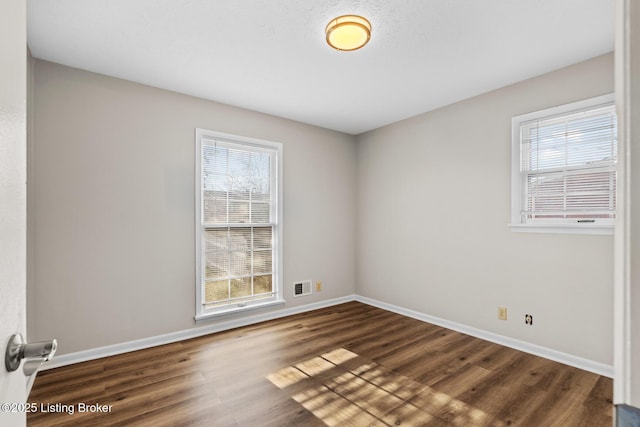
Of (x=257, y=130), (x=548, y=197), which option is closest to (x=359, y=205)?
(x=257, y=130)

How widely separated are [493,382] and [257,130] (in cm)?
338

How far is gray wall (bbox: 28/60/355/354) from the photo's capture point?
2.57 meters

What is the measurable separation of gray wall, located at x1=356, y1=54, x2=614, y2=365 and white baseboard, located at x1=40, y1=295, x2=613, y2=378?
2.4 inches

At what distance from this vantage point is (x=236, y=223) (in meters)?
3.65

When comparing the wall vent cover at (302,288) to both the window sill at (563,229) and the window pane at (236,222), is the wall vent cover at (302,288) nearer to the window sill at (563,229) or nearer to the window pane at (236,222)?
the window pane at (236,222)

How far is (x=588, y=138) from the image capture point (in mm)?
2621

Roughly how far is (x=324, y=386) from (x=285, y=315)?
5.58ft

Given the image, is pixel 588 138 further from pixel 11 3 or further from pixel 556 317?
pixel 11 3

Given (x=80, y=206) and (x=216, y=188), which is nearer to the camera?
(x=80, y=206)

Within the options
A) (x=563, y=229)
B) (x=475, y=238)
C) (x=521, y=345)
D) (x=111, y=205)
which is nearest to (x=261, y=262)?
(x=111, y=205)

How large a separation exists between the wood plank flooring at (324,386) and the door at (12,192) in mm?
1605

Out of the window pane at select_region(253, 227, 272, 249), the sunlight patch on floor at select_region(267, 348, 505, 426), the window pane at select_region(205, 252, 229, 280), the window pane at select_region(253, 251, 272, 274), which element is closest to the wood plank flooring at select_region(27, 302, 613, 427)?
the sunlight patch on floor at select_region(267, 348, 505, 426)

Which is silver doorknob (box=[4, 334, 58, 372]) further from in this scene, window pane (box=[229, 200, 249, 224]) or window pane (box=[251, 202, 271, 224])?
window pane (box=[251, 202, 271, 224])

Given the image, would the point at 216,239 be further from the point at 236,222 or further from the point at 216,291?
the point at 216,291
